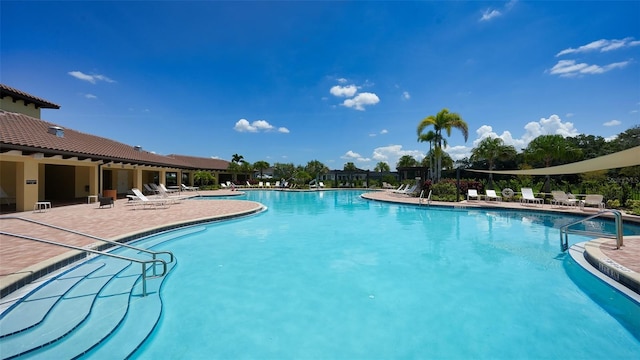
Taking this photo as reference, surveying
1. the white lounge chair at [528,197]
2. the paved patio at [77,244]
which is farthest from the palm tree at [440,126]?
the paved patio at [77,244]

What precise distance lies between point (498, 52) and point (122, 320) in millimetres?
15184

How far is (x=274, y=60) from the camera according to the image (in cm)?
1741

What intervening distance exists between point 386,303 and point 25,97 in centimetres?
2032

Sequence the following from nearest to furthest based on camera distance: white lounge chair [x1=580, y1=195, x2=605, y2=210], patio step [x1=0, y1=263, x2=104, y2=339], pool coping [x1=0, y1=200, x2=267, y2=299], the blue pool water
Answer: patio step [x1=0, y1=263, x2=104, y2=339] < the blue pool water < pool coping [x1=0, y1=200, x2=267, y2=299] < white lounge chair [x1=580, y1=195, x2=605, y2=210]

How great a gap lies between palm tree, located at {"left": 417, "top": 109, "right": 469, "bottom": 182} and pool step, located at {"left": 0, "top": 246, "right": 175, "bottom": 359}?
63.0 ft

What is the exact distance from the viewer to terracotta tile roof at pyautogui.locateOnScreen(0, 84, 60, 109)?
13262 millimetres

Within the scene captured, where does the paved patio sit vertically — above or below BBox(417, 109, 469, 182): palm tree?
below

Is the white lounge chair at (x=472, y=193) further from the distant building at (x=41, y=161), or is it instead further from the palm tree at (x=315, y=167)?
the palm tree at (x=315, y=167)

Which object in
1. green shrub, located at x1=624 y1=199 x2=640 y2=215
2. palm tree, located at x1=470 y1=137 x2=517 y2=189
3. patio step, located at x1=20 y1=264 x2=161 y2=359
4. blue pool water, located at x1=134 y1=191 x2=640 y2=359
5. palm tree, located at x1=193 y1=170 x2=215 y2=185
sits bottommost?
blue pool water, located at x1=134 y1=191 x2=640 y2=359

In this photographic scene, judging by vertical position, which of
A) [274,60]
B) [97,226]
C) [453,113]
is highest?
[274,60]

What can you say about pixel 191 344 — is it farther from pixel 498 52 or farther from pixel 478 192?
pixel 478 192

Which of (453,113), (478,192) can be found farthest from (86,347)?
(453,113)

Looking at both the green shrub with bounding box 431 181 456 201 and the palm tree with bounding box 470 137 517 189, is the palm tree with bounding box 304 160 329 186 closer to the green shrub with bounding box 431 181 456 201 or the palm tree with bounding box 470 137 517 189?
the palm tree with bounding box 470 137 517 189

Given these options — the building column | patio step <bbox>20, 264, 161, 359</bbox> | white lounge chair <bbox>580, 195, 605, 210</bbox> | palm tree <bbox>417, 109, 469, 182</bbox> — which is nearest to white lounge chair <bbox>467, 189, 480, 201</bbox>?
palm tree <bbox>417, 109, 469, 182</bbox>
